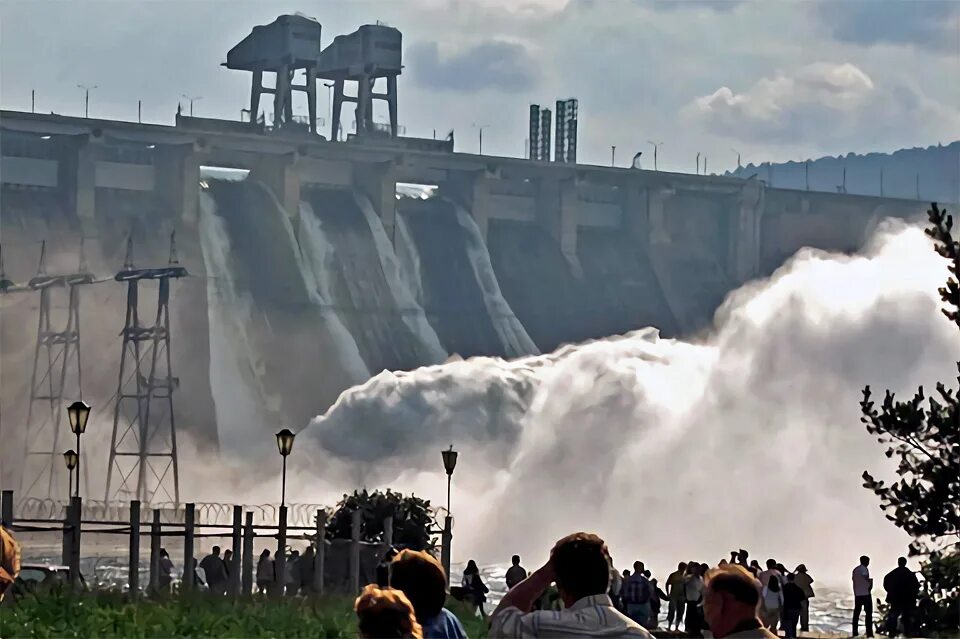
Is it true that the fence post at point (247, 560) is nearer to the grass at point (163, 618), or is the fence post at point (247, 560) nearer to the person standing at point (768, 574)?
the person standing at point (768, 574)

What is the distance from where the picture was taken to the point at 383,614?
732 cm

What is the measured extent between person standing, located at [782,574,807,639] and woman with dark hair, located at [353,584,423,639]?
19.5 metres

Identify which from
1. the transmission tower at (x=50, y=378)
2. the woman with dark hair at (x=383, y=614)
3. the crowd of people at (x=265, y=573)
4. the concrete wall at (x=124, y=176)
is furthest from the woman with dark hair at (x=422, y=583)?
the concrete wall at (x=124, y=176)

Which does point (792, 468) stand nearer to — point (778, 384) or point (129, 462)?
point (778, 384)

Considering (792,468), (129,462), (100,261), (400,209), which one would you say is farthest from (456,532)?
(400,209)

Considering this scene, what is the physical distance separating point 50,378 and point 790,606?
51820mm

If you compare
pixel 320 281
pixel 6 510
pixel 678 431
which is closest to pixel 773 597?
pixel 6 510

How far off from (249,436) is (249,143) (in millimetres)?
14059

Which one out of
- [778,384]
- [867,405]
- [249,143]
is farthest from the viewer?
[249,143]

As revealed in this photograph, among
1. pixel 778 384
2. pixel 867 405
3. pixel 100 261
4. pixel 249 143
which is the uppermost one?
pixel 249 143

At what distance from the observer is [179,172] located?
77938 millimetres

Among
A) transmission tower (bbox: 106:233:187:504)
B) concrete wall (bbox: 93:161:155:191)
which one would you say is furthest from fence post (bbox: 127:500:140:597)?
concrete wall (bbox: 93:161:155:191)

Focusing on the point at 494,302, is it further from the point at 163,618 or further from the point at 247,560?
the point at 163,618

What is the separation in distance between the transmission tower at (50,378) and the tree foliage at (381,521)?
39002 mm
